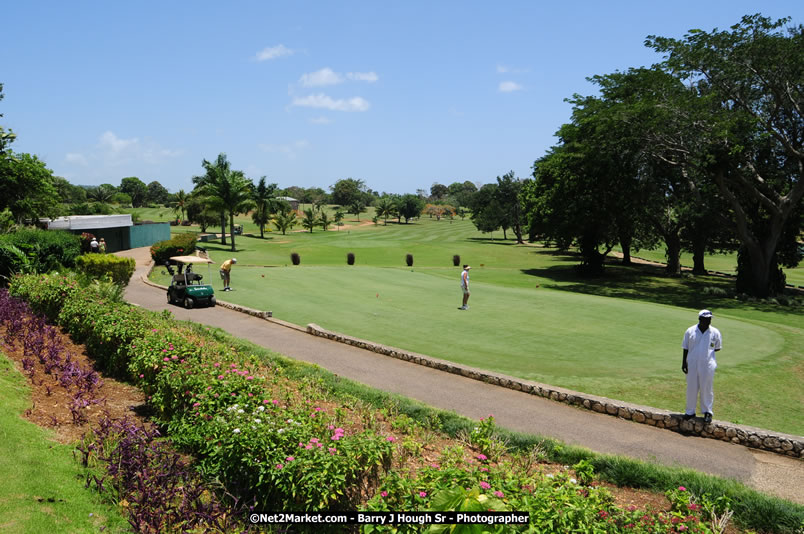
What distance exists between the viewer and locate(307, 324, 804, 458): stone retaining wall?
836 centimetres

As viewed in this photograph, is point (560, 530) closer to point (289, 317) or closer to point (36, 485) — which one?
point (36, 485)

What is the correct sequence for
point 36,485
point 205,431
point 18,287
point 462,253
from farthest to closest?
1. point 462,253
2. point 18,287
3. point 205,431
4. point 36,485

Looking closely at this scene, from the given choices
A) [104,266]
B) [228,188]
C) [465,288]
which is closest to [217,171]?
[228,188]

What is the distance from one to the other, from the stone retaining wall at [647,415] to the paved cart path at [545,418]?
14cm

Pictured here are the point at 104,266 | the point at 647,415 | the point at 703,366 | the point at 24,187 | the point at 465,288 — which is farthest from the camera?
the point at 24,187

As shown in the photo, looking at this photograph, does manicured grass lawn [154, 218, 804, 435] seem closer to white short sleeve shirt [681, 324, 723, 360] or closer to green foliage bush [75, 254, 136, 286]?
white short sleeve shirt [681, 324, 723, 360]

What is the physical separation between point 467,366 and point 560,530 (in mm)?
7849

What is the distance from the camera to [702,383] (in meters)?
9.21

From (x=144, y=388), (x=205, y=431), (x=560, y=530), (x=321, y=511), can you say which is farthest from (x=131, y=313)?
(x=560, y=530)

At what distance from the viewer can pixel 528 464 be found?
713cm

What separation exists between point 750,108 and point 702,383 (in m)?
30.4

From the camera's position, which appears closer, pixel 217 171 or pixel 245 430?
pixel 245 430

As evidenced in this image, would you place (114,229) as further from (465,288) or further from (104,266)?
(465,288)

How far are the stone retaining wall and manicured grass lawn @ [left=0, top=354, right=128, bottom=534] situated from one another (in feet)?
26.4
